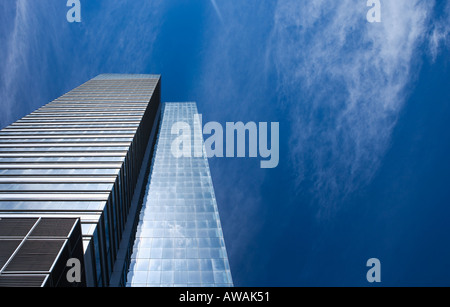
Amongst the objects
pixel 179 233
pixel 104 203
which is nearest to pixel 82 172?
pixel 104 203

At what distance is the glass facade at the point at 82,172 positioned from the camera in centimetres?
3138

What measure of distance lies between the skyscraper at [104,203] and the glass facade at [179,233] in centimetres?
18

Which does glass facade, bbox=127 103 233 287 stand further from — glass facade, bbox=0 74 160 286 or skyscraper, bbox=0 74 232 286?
glass facade, bbox=0 74 160 286

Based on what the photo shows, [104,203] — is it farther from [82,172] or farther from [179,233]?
[179,233]

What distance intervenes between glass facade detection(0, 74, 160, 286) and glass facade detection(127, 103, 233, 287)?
3677 mm

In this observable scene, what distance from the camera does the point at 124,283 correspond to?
135 ft

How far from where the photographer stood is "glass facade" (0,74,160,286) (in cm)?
3138

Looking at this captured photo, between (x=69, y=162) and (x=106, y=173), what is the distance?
9514 mm

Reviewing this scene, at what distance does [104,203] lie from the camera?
3325 centimetres

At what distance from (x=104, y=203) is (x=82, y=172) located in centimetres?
1182

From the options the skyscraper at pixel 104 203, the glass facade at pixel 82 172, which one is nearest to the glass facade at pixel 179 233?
the skyscraper at pixel 104 203

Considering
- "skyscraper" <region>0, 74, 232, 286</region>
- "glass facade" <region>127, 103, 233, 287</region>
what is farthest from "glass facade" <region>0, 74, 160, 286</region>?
"glass facade" <region>127, 103, 233, 287</region>
